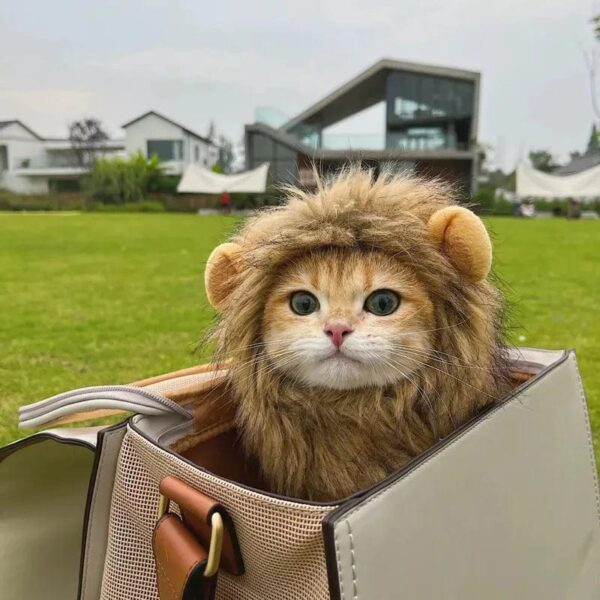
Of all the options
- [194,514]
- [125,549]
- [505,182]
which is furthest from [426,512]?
[505,182]

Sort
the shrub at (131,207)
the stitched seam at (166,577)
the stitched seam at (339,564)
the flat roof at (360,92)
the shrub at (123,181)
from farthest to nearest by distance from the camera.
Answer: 1. the shrub at (123,181)
2. the shrub at (131,207)
3. the flat roof at (360,92)
4. the stitched seam at (166,577)
5. the stitched seam at (339,564)

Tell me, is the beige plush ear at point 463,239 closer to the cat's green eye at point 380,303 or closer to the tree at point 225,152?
the cat's green eye at point 380,303

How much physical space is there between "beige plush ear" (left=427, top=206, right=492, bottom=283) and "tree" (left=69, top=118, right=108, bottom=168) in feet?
103

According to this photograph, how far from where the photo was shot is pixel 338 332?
0.70 meters

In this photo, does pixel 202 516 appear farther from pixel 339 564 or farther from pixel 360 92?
pixel 360 92

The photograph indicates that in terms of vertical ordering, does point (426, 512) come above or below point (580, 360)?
above

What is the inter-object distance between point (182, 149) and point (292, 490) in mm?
30796

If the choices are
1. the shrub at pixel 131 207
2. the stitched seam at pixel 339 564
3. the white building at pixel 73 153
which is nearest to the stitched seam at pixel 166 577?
the stitched seam at pixel 339 564

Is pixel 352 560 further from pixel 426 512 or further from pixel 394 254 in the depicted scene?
pixel 394 254

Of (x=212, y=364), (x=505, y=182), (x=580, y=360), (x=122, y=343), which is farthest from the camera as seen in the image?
(x=505, y=182)

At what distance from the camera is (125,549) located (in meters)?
0.76

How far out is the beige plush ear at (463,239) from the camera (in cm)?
75

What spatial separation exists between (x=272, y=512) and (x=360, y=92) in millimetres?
21264

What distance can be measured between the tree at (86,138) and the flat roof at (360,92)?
13.9 meters
